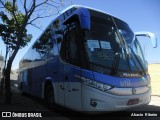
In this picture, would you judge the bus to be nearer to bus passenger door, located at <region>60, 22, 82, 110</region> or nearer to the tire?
bus passenger door, located at <region>60, 22, 82, 110</region>

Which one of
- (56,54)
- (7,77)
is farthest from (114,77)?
(7,77)

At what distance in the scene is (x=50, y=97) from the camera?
429 inches

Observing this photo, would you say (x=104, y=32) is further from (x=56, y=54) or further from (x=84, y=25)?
(x=56, y=54)

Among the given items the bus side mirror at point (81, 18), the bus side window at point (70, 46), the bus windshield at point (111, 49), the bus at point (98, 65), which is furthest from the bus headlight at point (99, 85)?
the bus side mirror at point (81, 18)

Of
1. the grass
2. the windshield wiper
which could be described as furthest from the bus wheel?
the grass

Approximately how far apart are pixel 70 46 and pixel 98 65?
1.51 meters

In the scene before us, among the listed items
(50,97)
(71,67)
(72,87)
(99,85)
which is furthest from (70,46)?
(50,97)

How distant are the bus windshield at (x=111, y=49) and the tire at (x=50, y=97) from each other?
328 cm

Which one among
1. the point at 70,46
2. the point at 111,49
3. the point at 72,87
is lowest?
the point at 72,87

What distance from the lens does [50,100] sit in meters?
10.9

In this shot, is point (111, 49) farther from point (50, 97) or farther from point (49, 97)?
point (49, 97)

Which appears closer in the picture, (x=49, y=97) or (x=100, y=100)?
(x=100, y=100)

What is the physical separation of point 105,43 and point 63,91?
2119mm

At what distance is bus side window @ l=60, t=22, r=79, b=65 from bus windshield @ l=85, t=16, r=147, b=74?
1.68ft
